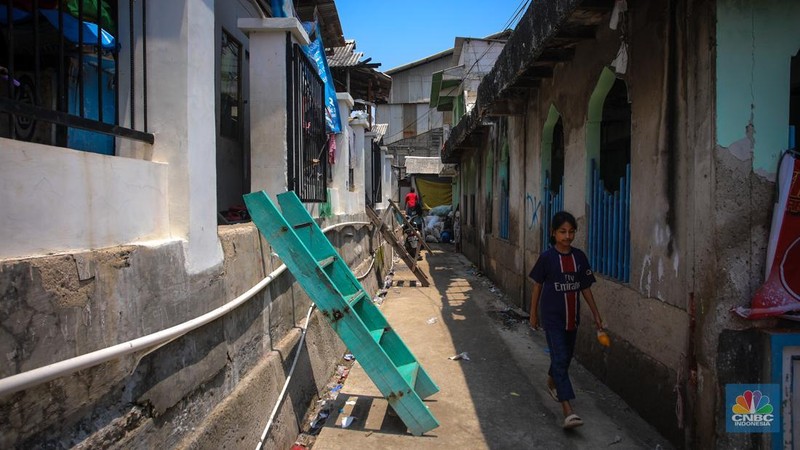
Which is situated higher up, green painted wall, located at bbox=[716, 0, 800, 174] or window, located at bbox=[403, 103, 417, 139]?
window, located at bbox=[403, 103, 417, 139]

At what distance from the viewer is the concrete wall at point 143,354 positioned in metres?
1.41

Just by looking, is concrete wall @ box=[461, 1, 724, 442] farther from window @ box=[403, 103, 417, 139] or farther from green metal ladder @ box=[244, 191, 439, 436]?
window @ box=[403, 103, 417, 139]

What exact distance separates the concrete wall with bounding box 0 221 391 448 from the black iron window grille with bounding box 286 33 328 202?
1.15 metres

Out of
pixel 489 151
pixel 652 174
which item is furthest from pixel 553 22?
pixel 489 151

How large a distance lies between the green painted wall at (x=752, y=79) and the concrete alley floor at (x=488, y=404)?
2142 mm

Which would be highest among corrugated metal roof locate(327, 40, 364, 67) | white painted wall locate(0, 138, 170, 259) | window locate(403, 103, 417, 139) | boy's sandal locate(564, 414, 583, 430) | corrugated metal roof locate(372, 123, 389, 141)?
window locate(403, 103, 417, 139)

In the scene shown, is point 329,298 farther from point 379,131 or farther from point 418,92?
point 418,92

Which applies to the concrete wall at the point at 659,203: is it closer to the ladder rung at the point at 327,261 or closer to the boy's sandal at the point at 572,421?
the boy's sandal at the point at 572,421

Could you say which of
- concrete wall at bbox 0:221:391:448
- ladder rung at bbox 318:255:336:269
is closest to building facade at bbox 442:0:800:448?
ladder rung at bbox 318:255:336:269

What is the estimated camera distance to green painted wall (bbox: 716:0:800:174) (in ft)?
9.50

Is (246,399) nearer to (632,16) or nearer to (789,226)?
(789,226)

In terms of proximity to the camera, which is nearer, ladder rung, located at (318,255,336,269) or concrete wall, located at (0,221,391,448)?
concrete wall, located at (0,221,391,448)

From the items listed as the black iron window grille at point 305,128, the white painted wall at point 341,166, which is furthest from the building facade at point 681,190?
the white painted wall at point 341,166

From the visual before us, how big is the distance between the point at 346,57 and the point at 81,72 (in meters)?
12.4
